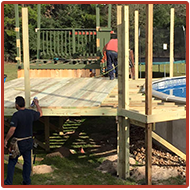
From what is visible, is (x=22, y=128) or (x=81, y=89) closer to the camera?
(x=22, y=128)

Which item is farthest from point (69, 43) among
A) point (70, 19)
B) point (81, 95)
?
point (70, 19)

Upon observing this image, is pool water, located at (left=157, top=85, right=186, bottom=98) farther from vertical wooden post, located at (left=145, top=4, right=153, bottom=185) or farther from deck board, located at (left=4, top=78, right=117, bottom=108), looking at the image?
vertical wooden post, located at (left=145, top=4, right=153, bottom=185)

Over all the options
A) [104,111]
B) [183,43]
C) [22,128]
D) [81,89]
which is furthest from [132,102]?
[183,43]

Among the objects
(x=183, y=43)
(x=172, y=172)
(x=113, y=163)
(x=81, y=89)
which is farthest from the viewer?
(x=183, y=43)

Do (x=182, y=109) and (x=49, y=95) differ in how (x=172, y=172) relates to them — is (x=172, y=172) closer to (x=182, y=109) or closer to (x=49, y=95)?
(x=182, y=109)

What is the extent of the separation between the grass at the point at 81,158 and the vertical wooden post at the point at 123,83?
397 millimetres

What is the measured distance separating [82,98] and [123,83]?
4.90ft

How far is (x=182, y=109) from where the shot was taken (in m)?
6.19

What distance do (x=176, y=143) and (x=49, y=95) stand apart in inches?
129

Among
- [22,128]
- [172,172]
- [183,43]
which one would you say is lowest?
[172,172]

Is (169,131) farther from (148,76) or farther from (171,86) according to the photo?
(171,86)

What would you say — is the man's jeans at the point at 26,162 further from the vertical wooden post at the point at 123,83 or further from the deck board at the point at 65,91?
the vertical wooden post at the point at 123,83

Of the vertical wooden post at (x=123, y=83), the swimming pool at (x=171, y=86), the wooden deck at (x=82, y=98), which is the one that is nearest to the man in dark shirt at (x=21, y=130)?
the wooden deck at (x=82, y=98)

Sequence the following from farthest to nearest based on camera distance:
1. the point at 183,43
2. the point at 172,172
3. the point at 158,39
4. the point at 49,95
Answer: the point at 158,39
the point at 183,43
the point at 49,95
the point at 172,172
